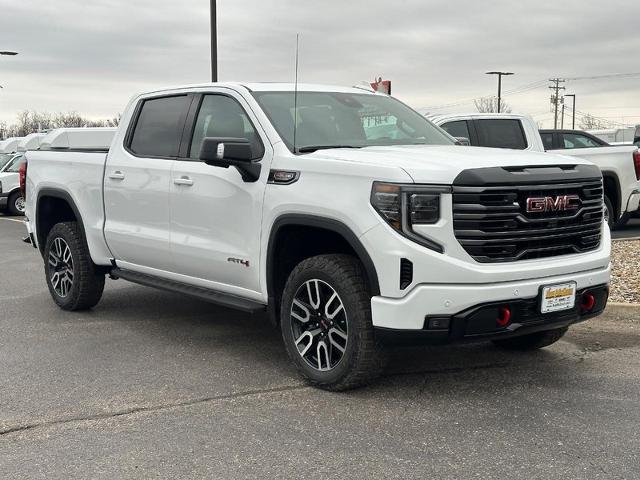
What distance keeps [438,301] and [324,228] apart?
0.85 m

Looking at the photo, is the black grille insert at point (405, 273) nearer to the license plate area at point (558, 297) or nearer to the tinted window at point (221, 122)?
the license plate area at point (558, 297)

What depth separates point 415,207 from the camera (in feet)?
13.8

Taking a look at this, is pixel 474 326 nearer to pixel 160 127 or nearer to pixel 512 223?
pixel 512 223

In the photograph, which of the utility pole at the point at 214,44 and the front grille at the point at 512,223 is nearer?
the front grille at the point at 512,223

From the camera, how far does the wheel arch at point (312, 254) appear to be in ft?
14.3

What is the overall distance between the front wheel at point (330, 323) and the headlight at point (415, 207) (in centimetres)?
49

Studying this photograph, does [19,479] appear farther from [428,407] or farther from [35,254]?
[35,254]

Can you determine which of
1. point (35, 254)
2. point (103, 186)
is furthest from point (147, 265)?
point (35, 254)

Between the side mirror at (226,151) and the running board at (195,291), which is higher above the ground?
the side mirror at (226,151)

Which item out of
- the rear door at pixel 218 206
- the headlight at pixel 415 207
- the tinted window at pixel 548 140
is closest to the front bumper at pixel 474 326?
the headlight at pixel 415 207

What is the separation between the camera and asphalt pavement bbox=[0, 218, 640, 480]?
3.69 m

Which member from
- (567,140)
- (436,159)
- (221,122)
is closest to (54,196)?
(221,122)

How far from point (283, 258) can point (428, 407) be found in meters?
1.39

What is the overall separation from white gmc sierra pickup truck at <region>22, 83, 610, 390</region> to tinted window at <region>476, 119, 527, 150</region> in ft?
17.4
